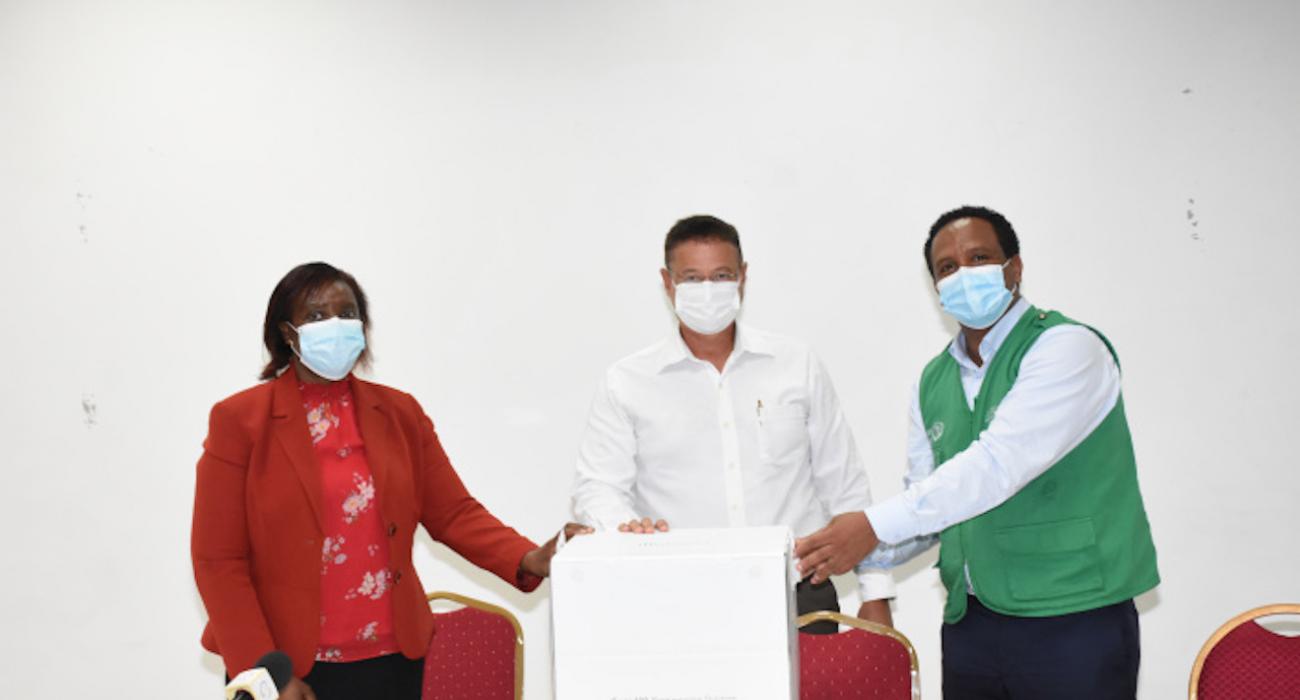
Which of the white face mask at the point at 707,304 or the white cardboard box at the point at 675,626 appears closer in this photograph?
the white cardboard box at the point at 675,626

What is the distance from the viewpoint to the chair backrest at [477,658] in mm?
2496

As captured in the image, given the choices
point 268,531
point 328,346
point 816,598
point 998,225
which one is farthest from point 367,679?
point 998,225

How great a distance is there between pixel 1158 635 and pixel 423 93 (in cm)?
274

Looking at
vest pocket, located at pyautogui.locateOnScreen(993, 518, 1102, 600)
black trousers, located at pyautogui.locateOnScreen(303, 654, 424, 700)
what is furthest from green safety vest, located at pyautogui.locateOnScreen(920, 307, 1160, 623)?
black trousers, located at pyautogui.locateOnScreen(303, 654, 424, 700)

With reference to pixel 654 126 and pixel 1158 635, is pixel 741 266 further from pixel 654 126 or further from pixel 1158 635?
pixel 1158 635

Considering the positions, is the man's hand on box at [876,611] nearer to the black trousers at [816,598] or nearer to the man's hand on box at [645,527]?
the black trousers at [816,598]

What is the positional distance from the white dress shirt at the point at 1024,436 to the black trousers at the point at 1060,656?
250mm

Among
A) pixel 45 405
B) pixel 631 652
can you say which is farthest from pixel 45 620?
pixel 631 652

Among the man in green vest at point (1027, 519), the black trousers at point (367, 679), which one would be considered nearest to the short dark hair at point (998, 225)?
the man in green vest at point (1027, 519)

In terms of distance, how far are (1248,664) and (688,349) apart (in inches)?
52.0

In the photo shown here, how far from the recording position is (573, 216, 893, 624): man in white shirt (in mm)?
2449

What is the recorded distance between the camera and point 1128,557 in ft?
6.61

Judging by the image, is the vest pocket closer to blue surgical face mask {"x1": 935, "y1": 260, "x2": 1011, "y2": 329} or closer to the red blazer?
blue surgical face mask {"x1": 935, "y1": 260, "x2": 1011, "y2": 329}

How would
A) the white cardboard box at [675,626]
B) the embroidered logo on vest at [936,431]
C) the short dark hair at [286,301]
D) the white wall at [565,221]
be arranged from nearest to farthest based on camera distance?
the white cardboard box at [675,626]
the short dark hair at [286,301]
the embroidered logo on vest at [936,431]
the white wall at [565,221]
